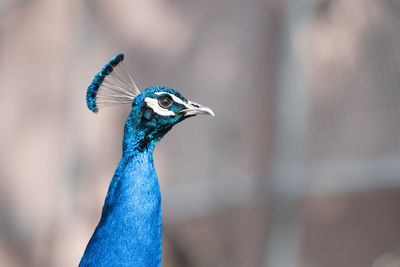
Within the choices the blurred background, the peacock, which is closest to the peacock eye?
the peacock

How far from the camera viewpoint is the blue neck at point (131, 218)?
0.91 meters

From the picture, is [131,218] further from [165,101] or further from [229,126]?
[229,126]

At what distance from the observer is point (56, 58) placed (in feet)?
6.52

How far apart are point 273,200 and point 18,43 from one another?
3.55 feet

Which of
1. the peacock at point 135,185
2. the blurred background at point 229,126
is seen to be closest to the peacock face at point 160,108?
the peacock at point 135,185

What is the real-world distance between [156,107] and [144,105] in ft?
0.07

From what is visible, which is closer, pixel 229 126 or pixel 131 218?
pixel 131 218

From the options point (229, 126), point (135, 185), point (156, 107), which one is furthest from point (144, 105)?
point (229, 126)

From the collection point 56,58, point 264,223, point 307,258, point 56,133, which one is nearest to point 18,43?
point 56,58

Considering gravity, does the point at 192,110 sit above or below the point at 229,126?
above

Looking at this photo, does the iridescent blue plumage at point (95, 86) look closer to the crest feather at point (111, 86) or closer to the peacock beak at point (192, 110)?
the crest feather at point (111, 86)

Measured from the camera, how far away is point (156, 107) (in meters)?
0.92

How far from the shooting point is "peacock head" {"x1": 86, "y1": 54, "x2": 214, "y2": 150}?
0.91 metres

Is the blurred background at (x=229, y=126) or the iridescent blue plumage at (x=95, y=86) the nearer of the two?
the iridescent blue plumage at (x=95, y=86)
